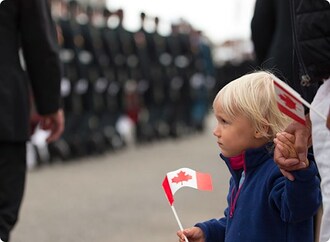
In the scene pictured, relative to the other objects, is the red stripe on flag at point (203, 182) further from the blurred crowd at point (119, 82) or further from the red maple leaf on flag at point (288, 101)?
the blurred crowd at point (119, 82)

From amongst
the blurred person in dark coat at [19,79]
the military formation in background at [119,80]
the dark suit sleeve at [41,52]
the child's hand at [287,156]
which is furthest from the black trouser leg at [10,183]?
the military formation in background at [119,80]

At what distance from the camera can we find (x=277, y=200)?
7.93ft

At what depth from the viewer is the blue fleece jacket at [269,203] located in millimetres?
2326

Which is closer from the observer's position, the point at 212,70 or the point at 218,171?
the point at 218,171

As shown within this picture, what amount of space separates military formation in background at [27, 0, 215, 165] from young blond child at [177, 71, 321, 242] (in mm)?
6411

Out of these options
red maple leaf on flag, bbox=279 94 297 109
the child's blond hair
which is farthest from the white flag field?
the child's blond hair

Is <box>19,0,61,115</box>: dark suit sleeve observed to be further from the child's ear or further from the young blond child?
the child's ear

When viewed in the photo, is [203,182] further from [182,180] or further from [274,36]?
[274,36]

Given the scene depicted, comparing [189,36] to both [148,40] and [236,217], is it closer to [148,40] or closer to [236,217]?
[148,40]

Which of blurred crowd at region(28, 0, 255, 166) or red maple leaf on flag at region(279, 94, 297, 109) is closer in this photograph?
red maple leaf on flag at region(279, 94, 297, 109)

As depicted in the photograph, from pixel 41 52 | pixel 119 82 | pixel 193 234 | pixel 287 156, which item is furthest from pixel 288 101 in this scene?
pixel 119 82

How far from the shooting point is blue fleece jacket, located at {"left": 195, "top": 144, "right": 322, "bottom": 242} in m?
2.33

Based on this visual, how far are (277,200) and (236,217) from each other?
17cm

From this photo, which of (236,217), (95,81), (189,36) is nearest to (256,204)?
(236,217)
